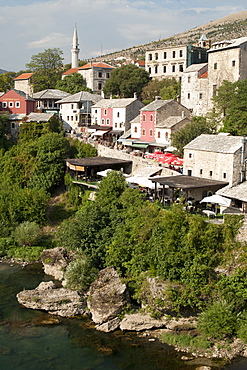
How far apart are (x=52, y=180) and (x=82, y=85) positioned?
3397 cm

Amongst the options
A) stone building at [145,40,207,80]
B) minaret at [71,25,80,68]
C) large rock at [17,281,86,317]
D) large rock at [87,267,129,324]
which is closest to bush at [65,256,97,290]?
large rock at [17,281,86,317]

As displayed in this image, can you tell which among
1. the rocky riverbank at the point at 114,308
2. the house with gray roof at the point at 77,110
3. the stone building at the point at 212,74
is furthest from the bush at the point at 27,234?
the house with gray roof at the point at 77,110

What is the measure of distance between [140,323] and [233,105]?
2605 centimetres

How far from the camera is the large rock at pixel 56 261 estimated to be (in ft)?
99.2

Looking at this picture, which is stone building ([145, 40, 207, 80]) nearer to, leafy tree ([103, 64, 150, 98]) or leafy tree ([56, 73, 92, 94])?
leafy tree ([103, 64, 150, 98])

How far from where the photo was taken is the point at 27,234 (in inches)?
1394

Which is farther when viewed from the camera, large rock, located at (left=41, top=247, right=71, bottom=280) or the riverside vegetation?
large rock, located at (left=41, top=247, right=71, bottom=280)

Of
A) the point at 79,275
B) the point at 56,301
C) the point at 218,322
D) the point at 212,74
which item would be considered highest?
the point at 212,74

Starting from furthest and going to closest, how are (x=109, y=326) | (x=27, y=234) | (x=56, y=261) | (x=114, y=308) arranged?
1. (x=27, y=234)
2. (x=56, y=261)
3. (x=114, y=308)
4. (x=109, y=326)

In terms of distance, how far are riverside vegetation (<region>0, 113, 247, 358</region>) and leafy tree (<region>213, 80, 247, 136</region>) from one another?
1248cm

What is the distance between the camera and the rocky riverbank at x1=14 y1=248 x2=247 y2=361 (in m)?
21.6

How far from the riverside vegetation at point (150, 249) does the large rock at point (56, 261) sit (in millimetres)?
1019

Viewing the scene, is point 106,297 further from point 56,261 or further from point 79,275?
point 56,261

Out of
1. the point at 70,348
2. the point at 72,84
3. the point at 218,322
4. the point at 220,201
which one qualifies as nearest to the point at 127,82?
the point at 72,84
